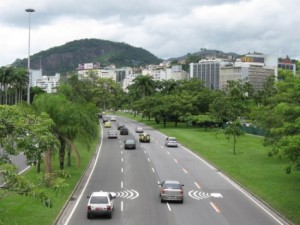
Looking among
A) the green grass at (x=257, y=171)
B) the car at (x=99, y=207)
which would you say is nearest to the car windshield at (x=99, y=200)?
the car at (x=99, y=207)

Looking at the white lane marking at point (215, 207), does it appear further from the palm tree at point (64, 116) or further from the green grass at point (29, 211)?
the palm tree at point (64, 116)

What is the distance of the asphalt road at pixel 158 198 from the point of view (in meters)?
25.2

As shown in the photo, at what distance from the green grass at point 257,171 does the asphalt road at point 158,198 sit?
0.82 meters

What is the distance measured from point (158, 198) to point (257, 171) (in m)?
13.2

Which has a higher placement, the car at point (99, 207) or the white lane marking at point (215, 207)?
the car at point (99, 207)

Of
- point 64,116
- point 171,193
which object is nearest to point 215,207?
point 171,193

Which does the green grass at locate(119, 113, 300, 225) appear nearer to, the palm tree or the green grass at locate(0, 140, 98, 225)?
the green grass at locate(0, 140, 98, 225)

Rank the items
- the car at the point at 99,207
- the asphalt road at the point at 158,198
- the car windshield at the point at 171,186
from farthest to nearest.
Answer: the car windshield at the point at 171,186, the asphalt road at the point at 158,198, the car at the point at 99,207

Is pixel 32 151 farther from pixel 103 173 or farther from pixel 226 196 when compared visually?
pixel 103 173

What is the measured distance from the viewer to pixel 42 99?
3438cm

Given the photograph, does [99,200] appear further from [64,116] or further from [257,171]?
[257,171]

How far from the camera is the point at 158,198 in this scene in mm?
31031

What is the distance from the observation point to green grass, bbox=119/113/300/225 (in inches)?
1155

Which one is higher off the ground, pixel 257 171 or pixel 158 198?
pixel 257 171
